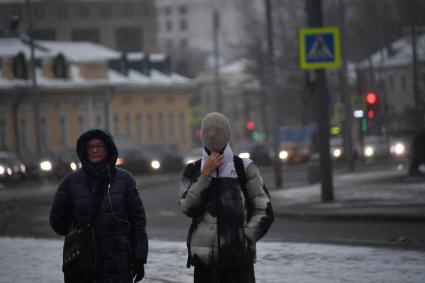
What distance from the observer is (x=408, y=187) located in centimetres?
3036

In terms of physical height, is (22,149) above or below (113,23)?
below

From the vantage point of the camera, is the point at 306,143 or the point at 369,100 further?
the point at 306,143

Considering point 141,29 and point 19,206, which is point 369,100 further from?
point 141,29

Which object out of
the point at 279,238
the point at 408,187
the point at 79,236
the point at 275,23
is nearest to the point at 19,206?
the point at 408,187

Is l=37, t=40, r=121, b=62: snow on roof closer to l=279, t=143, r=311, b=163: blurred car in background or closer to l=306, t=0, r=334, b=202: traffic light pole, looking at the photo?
l=279, t=143, r=311, b=163: blurred car in background

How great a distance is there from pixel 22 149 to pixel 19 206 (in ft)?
139

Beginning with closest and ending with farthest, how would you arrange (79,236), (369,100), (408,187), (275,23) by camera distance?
(79,236) → (408,187) → (369,100) → (275,23)

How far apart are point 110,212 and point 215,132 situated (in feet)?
3.11

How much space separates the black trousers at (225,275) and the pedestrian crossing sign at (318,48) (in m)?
17.4

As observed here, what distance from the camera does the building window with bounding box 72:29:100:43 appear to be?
133500mm

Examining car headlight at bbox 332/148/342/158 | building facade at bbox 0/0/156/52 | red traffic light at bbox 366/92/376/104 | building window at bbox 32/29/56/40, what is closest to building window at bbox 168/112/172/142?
car headlight at bbox 332/148/342/158

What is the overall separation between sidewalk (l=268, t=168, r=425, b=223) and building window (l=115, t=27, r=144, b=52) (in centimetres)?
9877

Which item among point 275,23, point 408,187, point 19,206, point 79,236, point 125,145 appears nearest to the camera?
point 79,236

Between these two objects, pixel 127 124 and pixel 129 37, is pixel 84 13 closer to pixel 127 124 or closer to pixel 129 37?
pixel 129 37
